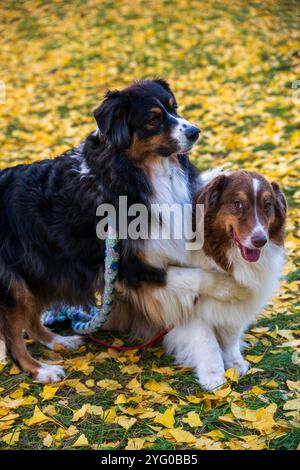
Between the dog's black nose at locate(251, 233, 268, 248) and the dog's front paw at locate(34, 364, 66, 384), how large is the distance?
5.21 feet

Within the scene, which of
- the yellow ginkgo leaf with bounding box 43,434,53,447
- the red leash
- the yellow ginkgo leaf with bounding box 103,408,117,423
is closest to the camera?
the yellow ginkgo leaf with bounding box 43,434,53,447

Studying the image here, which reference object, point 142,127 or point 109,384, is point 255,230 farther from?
point 109,384

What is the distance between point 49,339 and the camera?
14.5ft

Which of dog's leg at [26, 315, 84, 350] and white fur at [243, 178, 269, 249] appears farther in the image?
dog's leg at [26, 315, 84, 350]

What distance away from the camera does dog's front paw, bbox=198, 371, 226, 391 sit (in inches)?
145

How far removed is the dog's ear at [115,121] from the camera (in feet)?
11.9

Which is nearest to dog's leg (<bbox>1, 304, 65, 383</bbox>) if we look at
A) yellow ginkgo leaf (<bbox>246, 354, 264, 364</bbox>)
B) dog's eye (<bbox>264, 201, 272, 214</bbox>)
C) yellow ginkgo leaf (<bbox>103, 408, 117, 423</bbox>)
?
yellow ginkgo leaf (<bbox>103, 408, 117, 423</bbox>)

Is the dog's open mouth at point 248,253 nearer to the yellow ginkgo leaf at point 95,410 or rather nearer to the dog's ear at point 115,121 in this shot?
the dog's ear at point 115,121

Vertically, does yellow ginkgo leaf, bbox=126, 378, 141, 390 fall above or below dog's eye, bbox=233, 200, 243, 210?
below

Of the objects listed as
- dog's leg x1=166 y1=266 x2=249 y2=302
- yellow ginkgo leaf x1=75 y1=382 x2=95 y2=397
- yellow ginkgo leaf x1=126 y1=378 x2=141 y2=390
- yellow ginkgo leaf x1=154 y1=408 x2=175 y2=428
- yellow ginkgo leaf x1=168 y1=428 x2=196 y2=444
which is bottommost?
yellow ginkgo leaf x1=75 y1=382 x2=95 y2=397

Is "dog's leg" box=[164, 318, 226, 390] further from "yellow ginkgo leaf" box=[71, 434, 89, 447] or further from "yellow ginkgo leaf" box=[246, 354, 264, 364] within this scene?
"yellow ginkgo leaf" box=[71, 434, 89, 447]

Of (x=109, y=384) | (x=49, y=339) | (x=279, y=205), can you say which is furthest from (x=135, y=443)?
(x=279, y=205)

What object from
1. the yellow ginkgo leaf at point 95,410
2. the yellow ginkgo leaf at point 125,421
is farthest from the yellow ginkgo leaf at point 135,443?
the yellow ginkgo leaf at point 95,410

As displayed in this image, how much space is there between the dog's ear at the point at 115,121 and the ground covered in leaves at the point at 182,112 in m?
1.53
